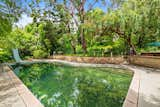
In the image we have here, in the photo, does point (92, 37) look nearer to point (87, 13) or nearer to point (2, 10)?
point (87, 13)

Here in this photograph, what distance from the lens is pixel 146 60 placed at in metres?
12.4

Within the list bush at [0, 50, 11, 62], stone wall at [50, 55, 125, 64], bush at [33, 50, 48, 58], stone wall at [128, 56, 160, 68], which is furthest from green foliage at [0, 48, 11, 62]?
stone wall at [128, 56, 160, 68]

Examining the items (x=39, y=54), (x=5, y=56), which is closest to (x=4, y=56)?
(x=5, y=56)

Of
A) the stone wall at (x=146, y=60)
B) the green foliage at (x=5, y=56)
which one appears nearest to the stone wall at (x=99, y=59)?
the stone wall at (x=146, y=60)

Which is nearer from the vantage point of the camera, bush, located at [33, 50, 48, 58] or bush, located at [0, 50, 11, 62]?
bush, located at [0, 50, 11, 62]

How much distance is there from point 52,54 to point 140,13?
18.3 meters

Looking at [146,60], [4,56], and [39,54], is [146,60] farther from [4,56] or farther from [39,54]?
[4,56]

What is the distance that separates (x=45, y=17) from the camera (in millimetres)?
24688

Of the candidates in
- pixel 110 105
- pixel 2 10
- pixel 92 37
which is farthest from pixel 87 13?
pixel 110 105

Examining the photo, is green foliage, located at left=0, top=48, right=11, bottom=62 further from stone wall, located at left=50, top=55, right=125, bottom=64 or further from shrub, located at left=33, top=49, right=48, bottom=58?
stone wall, located at left=50, top=55, right=125, bottom=64

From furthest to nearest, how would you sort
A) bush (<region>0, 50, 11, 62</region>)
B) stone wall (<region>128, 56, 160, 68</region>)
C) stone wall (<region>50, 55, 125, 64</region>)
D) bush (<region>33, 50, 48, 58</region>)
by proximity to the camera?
bush (<region>33, 50, 48, 58</region>) < bush (<region>0, 50, 11, 62</region>) < stone wall (<region>50, 55, 125, 64</region>) < stone wall (<region>128, 56, 160, 68</region>)

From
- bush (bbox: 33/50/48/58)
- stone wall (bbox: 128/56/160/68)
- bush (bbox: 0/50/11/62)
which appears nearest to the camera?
stone wall (bbox: 128/56/160/68)

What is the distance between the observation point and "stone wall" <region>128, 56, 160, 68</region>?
11.3m

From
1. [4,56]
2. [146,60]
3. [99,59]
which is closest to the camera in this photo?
[146,60]
